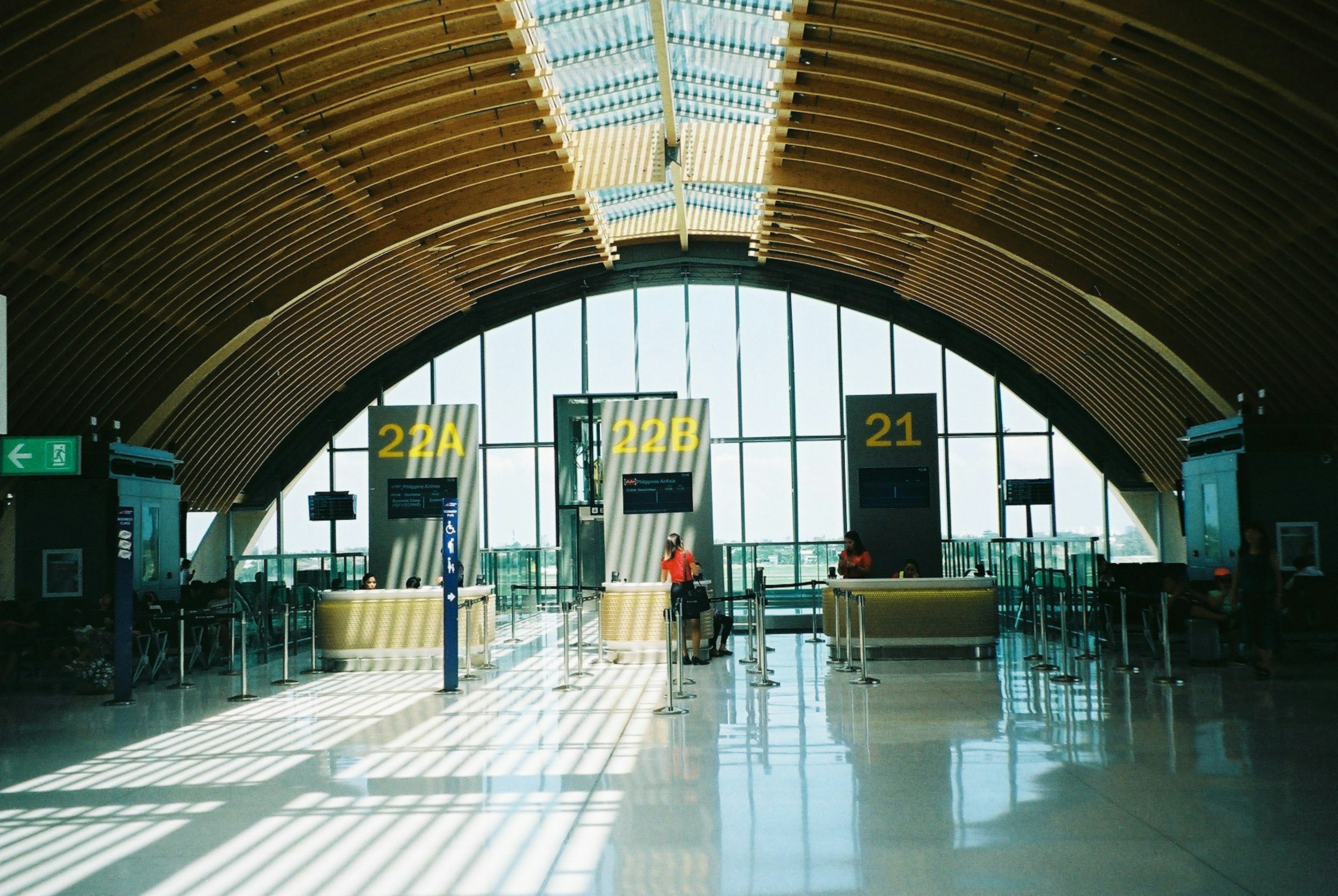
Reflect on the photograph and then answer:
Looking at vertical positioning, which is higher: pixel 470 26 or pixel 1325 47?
pixel 470 26

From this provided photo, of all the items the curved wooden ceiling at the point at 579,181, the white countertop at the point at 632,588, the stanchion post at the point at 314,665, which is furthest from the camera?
the white countertop at the point at 632,588

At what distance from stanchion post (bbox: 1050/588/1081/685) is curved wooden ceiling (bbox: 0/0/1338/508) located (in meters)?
5.30

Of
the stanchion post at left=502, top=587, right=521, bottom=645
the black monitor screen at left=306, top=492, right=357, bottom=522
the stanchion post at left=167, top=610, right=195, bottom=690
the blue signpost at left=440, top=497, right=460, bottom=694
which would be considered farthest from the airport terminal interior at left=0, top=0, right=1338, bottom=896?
the stanchion post at left=502, top=587, right=521, bottom=645

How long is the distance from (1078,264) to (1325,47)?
8.79 meters

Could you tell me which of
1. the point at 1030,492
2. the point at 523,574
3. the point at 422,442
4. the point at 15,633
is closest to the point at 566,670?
the point at 422,442

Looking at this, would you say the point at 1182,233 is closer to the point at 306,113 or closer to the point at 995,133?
the point at 995,133

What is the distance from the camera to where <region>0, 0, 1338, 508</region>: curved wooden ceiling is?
11836mm

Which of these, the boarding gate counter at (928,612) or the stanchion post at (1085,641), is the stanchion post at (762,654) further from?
the stanchion post at (1085,641)

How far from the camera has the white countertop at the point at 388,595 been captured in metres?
14.1

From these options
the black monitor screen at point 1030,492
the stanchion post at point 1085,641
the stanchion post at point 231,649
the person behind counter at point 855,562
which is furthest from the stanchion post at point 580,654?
the black monitor screen at point 1030,492

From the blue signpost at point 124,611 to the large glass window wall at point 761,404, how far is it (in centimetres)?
1506

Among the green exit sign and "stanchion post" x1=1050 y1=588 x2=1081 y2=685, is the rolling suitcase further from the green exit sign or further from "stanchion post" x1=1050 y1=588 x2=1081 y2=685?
the green exit sign

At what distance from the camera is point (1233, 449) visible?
16.6 meters

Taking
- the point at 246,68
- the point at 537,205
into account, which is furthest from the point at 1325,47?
the point at 537,205
